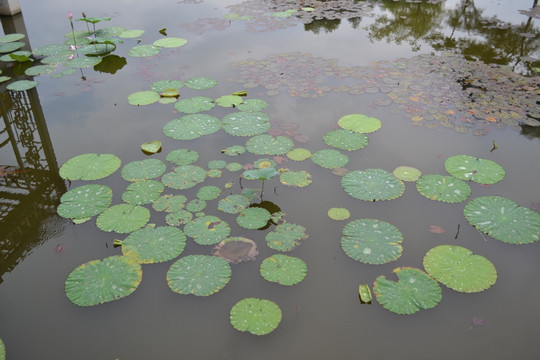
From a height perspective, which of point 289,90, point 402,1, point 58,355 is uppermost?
point 402,1

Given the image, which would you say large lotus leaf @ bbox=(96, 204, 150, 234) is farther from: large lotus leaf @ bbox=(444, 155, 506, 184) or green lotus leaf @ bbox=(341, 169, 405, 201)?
large lotus leaf @ bbox=(444, 155, 506, 184)

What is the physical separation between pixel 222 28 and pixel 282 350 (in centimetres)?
677

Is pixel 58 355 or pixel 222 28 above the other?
pixel 222 28

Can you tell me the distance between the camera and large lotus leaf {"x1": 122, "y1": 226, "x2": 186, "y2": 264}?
3.04 metres

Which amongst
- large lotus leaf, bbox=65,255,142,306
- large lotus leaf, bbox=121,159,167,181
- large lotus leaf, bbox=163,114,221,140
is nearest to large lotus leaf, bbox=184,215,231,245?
large lotus leaf, bbox=65,255,142,306

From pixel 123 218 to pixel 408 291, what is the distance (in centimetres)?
241

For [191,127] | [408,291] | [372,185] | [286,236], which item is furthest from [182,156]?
[408,291]

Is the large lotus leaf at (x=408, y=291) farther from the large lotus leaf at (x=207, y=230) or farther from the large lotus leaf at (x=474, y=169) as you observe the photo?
the large lotus leaf at (x=474, y=169)

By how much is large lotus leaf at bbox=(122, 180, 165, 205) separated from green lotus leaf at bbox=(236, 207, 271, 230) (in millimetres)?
853

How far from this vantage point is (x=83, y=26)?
302 inches

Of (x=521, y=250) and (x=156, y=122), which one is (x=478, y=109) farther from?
(x=156, y=122)

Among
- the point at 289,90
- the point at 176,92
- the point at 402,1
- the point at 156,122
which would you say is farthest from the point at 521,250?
the point at 402,1

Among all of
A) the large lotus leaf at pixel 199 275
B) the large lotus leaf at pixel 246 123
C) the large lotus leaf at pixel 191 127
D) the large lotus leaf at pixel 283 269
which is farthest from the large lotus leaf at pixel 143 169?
the large lotus leaf at pixel 283 269

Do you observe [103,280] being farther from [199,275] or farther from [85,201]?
[85,201]
